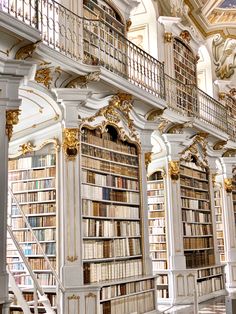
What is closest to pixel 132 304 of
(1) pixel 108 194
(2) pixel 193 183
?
(1) pixel 108 194

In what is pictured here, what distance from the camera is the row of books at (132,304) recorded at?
6383 mm

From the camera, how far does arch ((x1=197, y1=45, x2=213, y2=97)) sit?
39.8 feet

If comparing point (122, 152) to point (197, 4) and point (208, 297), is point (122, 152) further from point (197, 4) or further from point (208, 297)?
point (197, 4)

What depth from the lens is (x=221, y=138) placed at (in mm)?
10516

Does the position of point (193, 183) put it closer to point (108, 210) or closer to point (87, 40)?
point (108, 210)

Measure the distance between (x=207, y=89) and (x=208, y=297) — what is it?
537 centimetres

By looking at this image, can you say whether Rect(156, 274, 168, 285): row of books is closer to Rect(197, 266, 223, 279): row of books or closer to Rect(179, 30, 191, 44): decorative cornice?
Rect(197, 266, 223, 279): row of books

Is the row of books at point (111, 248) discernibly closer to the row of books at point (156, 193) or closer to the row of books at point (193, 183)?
the row of books at point (156, 193)

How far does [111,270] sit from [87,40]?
3372 mm

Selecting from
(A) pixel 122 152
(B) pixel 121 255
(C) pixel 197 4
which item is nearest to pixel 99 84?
(A) pixel 122 152

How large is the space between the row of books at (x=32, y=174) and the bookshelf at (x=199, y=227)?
365 centimetres

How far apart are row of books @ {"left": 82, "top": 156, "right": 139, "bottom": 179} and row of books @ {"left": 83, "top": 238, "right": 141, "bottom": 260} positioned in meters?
1.02

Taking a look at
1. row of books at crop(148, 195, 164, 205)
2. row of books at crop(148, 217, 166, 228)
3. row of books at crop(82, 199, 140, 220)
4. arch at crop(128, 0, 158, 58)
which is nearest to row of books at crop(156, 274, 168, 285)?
row of books at crop(148, 217, 166, 228)

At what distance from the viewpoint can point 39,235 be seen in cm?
638
